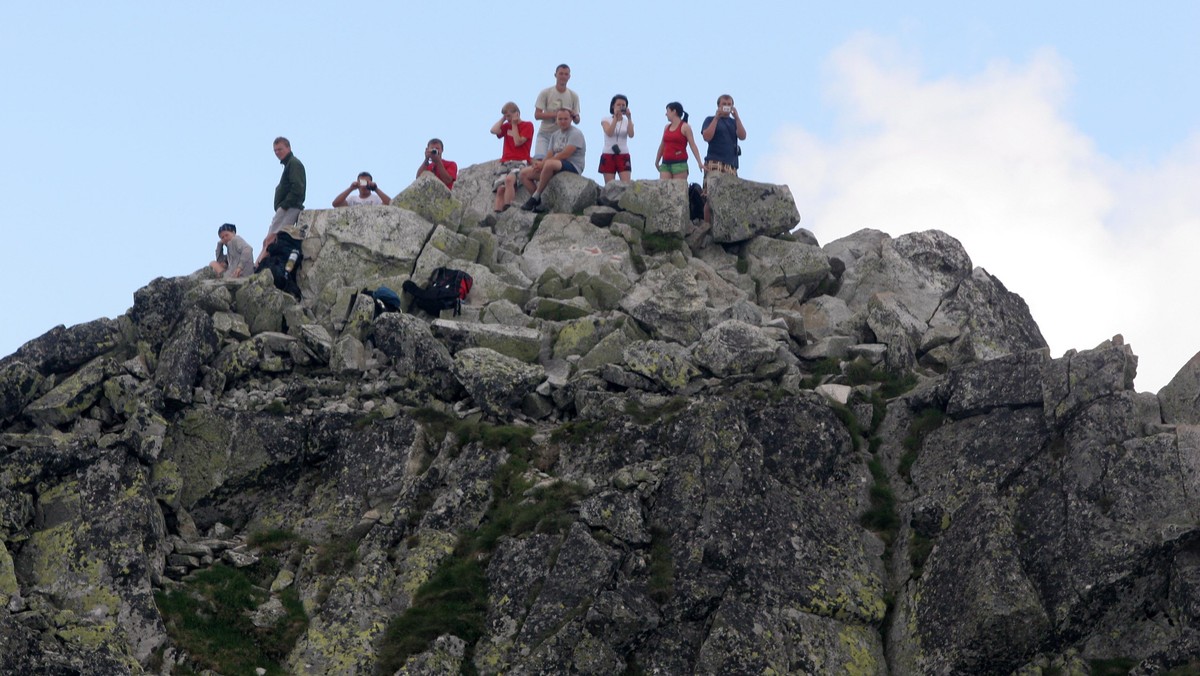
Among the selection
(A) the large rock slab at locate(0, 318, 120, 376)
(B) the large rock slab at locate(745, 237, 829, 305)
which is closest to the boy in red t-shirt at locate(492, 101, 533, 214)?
(B) the large rock slab at locate(745, 237, 829, 305)

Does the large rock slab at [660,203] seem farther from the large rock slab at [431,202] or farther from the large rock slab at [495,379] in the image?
the large rock slab at [495,379]

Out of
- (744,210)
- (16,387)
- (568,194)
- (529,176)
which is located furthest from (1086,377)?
(16,387)

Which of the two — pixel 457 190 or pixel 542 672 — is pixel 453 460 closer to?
pixel 542 672

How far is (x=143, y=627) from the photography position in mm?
32688

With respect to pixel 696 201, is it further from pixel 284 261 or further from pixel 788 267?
pixel 284 261

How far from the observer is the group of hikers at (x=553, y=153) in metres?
45.9

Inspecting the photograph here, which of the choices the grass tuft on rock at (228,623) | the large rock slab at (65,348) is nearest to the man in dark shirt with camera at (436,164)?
the large rock slab at (65,348)

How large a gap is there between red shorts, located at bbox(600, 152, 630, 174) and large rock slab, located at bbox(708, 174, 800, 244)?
281 centimetres

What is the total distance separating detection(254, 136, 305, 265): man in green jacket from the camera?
4566 centimetres

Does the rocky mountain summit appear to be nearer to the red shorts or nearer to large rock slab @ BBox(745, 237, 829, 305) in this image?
large rock slab @ BBox(745, 237, 829, 305)

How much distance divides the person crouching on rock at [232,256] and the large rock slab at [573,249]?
709 centimetres

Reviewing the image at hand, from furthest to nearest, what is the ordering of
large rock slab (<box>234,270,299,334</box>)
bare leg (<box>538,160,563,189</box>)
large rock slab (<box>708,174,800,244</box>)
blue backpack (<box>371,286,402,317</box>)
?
bare leg (<box>538,160,563,189</box>), large rock slab (<box>708,174,800,244</box>), large rock slab (<box>234,270,299,334</box>), blue backpack (<box>371,286,402,317</box>)

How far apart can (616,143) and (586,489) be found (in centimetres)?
1510

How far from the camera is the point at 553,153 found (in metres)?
47.1
